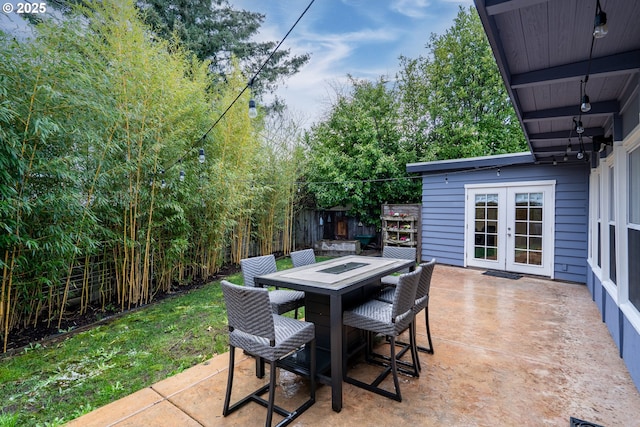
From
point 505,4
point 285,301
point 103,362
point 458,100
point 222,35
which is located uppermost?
point 222,35

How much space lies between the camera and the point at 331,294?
1.99m

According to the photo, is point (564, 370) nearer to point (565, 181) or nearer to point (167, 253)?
point (565, 181)

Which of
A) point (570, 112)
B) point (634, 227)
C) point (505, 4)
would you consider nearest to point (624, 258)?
point (634, 227)

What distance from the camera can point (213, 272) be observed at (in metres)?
5.86

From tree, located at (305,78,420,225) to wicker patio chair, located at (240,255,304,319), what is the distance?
203 inches

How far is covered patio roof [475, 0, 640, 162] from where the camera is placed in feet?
4.92

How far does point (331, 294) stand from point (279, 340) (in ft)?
1.41

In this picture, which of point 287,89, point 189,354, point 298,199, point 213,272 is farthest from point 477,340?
point 287,89

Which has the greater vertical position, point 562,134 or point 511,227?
point 562,134

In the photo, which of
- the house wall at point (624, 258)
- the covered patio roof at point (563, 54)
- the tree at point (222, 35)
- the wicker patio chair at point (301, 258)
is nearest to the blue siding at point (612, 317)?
the house wall at point (624, 258)

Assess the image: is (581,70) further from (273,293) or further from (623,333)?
(273,293)

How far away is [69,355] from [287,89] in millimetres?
9170

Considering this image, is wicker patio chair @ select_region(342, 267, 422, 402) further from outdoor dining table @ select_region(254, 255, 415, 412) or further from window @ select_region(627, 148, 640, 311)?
window @ select_region(627, 148, 640, 311)

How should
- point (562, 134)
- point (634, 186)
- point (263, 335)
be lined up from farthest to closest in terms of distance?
point (562, 134), point (634, 186), point (263, 335)
